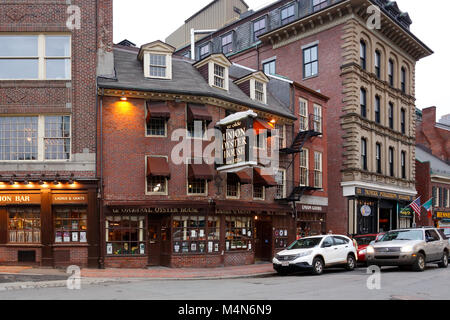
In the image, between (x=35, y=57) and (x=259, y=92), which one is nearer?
(x=35, y=57)

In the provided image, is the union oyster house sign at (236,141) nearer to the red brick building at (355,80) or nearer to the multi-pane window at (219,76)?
the multi-pane window at (219,76)

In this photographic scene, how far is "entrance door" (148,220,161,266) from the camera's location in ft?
72.9

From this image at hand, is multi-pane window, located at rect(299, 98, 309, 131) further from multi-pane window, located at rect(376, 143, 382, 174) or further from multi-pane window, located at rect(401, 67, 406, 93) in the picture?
multi-pane window, located at rect(401, 67, 406, 93)

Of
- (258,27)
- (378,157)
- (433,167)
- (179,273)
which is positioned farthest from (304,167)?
(433,167)

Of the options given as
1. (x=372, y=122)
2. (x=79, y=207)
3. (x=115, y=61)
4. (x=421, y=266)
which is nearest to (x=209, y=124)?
(x=115, y=61)

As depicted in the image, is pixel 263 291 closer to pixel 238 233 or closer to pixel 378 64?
pixel 238 233

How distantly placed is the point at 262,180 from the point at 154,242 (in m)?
6.00

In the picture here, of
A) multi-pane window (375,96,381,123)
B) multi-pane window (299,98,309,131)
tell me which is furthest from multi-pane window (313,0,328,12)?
multi-pane window (299,98,309,131)

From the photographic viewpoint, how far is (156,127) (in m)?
22.2

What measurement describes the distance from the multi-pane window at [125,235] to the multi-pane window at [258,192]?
250 inches

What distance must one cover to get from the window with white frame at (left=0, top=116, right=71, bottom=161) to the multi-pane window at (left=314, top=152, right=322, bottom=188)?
1488 cm

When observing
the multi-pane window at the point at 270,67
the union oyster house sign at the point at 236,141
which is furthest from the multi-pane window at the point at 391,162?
the union oyster house sign at the point at 236,141

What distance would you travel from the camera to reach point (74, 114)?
2116 cm
